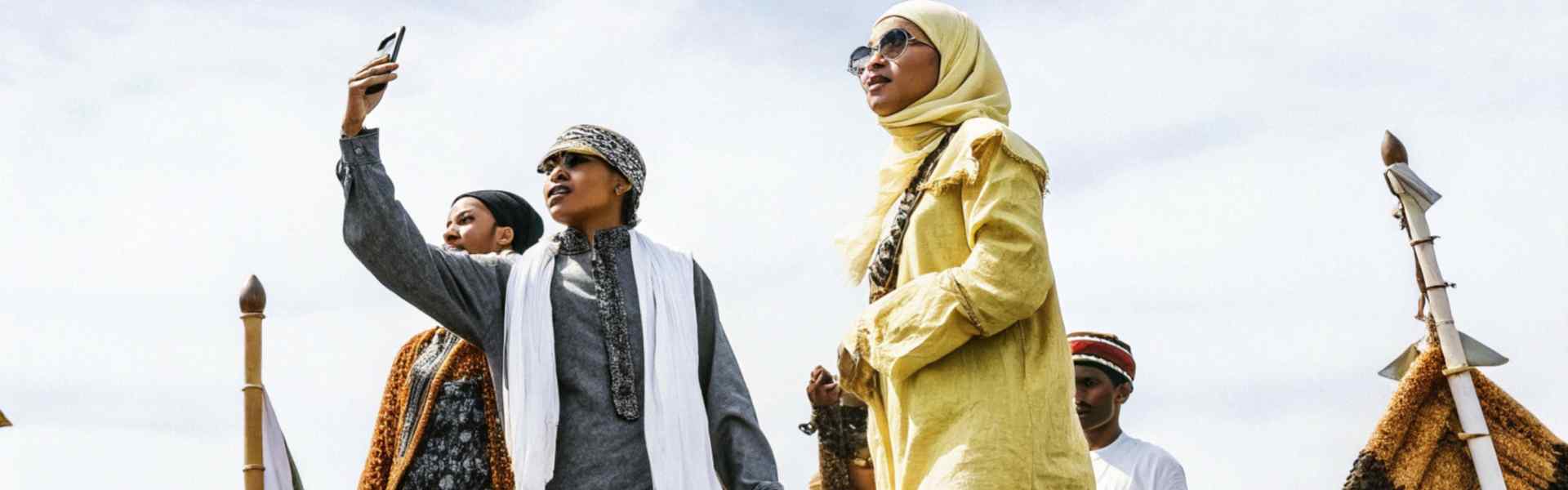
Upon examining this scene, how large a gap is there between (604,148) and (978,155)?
5.14 feet

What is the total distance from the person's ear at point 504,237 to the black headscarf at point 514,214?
0.01m

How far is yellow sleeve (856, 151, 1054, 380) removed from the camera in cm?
531

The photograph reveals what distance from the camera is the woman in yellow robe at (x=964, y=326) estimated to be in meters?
5.29

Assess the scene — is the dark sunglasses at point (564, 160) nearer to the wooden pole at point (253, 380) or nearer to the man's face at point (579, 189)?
the man's face at point (579, 189)

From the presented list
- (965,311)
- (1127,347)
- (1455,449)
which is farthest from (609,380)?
(1455,449)

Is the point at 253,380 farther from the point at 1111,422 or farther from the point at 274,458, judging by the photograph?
the point at 1111,422

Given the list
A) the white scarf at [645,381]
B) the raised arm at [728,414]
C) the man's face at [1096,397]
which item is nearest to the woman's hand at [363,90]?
the white scarf at [645,381]

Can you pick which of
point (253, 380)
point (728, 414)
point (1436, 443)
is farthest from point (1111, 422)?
point (253, 380)

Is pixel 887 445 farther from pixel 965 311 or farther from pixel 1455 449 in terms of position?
pixel 1455 449

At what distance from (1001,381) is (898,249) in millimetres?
557

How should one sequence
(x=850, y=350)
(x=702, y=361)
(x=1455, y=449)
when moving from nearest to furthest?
1. (x=850, y=350)
2. (x=702, y=361)
3. (x=1455, y=449)

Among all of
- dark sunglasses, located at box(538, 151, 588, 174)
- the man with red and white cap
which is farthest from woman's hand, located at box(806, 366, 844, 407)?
dark sunglasses, located at box(538, 151, 588, 174)

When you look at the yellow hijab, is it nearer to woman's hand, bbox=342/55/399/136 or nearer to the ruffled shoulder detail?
the ruffled shoulder detail

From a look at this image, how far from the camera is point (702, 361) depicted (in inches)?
263
